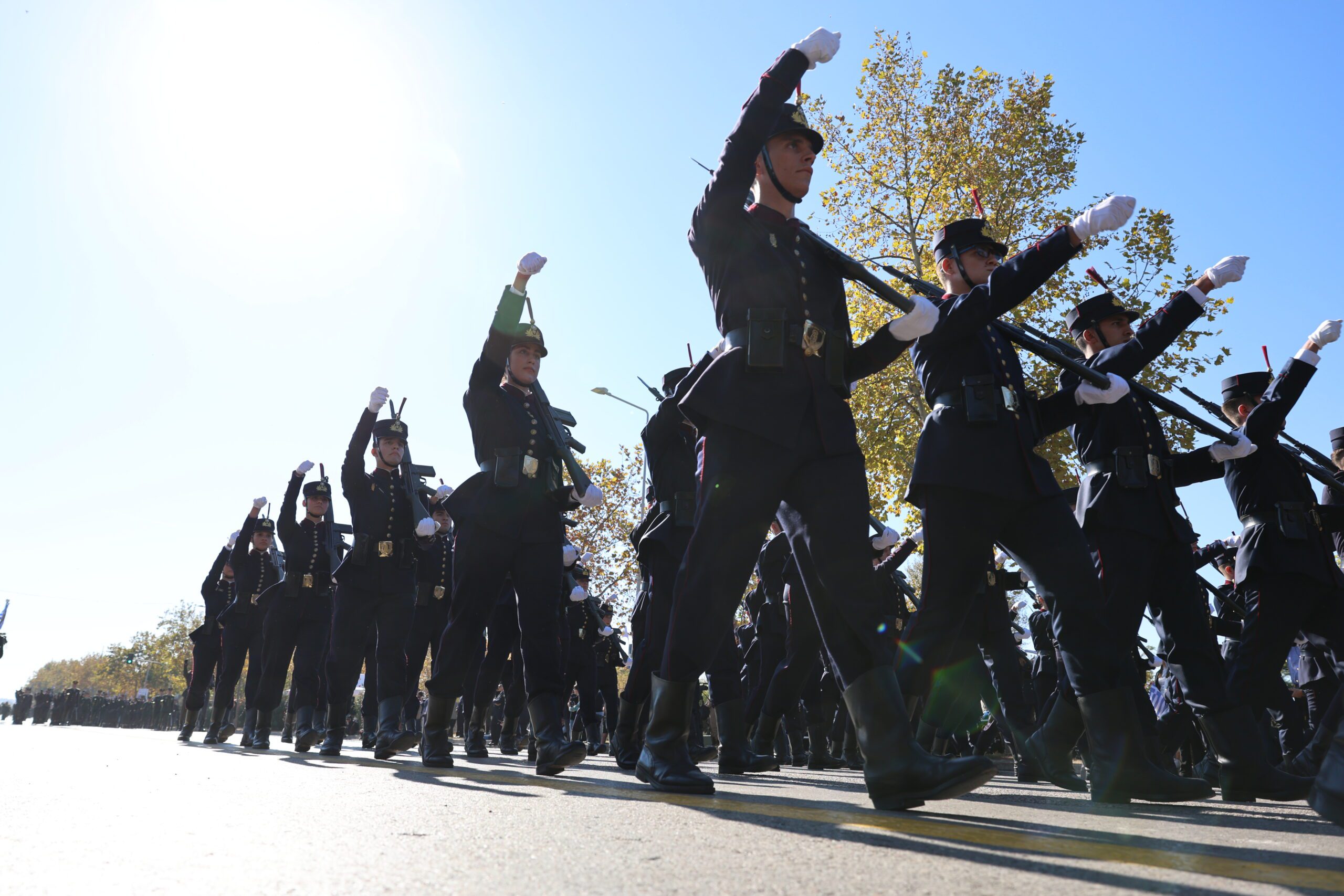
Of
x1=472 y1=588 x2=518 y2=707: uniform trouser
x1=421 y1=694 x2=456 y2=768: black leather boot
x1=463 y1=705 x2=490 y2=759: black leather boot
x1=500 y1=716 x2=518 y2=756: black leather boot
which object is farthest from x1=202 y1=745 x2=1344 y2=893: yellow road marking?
x1=500 y1=716 x2=518 y2=756: black leather boot

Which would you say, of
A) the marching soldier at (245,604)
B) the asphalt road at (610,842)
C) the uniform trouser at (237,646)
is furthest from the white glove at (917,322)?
the uniform trouser at (237,646)

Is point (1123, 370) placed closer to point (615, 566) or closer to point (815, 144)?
point (815, 144)

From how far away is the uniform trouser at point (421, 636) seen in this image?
9.52 metres

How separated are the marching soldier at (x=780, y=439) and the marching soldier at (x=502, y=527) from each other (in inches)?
73.9

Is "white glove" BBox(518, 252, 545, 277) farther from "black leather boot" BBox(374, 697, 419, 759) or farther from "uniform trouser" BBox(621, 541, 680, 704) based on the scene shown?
"black leather boot" BBox(374, 697, 419, 759)

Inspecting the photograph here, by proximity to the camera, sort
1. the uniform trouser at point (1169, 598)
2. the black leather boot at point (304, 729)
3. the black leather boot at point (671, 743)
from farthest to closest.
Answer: the black leather boot at point (304, 729)
the uniform trouser at point (1169, 598)
the black leather boot at point (671, 743)

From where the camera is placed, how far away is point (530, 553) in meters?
5.80

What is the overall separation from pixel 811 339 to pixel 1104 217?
1238 millimetres

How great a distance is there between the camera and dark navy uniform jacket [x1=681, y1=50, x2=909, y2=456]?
3.51 metres

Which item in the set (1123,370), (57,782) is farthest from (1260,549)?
(57,782)

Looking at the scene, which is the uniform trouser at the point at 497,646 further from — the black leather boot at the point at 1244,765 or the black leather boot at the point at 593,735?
the black leather boot at the point at 1244,765

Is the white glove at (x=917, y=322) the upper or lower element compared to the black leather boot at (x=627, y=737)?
upper

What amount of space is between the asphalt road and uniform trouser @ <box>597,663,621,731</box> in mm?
9785

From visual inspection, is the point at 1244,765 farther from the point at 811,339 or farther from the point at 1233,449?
the point at 811,339
